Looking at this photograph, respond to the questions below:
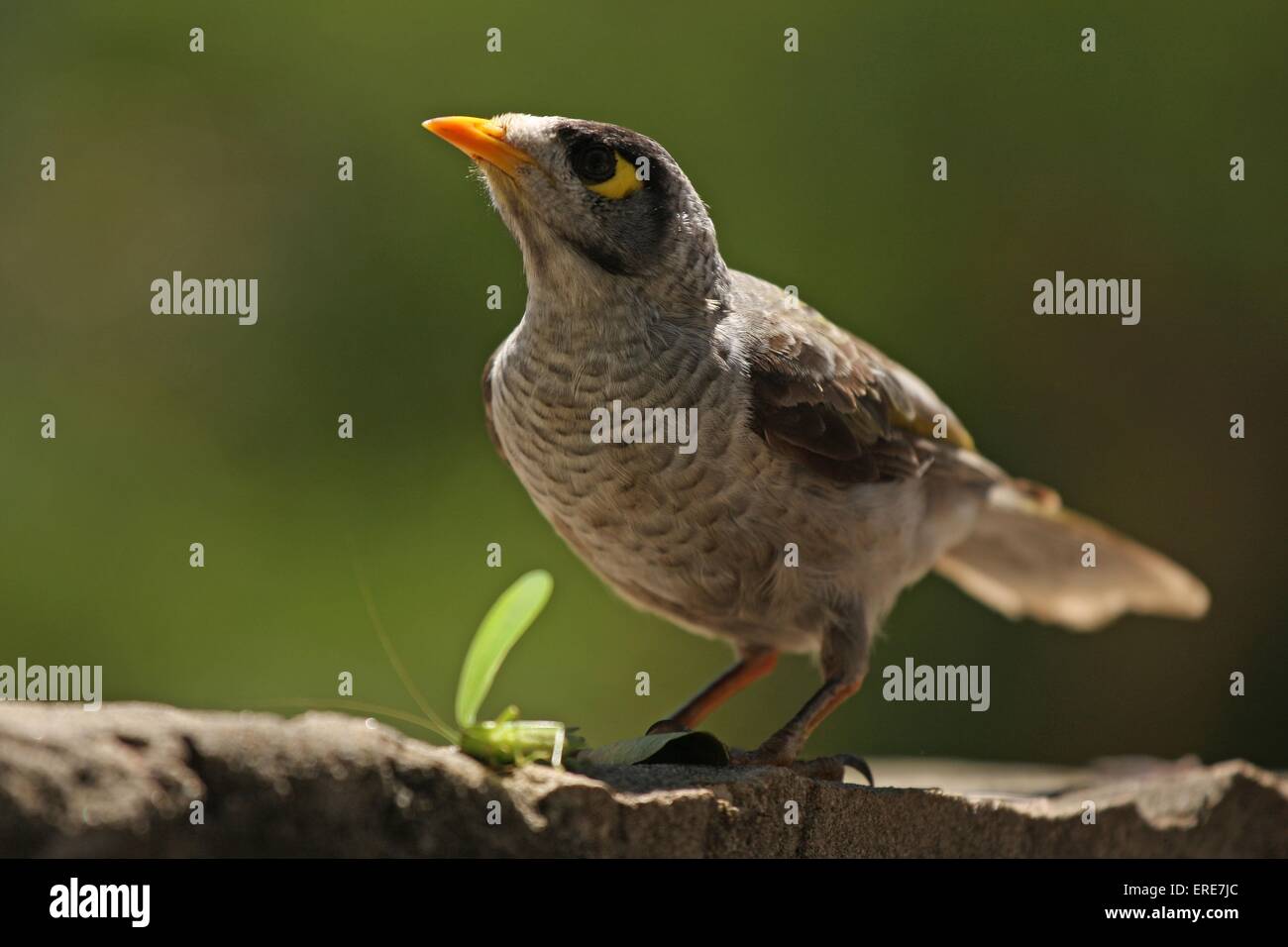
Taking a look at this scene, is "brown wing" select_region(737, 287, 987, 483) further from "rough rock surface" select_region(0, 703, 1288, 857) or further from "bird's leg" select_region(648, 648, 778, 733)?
"rough rock surface" select_region(0, 703, 1288, 857)

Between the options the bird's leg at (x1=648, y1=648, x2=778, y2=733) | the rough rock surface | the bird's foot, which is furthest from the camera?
the bird's leg at (x1=648, y1=648, x2=778, y2=733)

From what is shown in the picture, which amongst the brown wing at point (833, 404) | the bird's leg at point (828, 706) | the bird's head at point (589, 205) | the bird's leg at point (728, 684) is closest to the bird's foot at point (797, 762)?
the bird's leg at point (828, 706)

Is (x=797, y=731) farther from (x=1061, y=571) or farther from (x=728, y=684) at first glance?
(x=1061, y=571)

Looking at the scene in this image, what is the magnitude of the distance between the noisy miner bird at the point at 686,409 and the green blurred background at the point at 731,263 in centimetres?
262

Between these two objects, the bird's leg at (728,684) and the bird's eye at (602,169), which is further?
the bird's leg at (728,684)

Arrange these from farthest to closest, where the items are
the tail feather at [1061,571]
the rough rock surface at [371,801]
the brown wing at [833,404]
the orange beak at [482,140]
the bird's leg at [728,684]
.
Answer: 1. the tail feather at [1061,571]
2. the bird's leg at [728,684]
3. the brown wing at [833,404]
4. the orange beak at [482,140]
5. the rough rock surface at [371,801]

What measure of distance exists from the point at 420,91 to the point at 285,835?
542cm

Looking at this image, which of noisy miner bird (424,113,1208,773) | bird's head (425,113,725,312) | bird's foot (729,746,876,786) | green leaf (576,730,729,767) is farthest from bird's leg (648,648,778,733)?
bird's head (425,113,725,312)

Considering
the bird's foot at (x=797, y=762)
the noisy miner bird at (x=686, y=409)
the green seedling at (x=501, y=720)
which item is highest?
the noisy miner bird at (x=686, y=409)

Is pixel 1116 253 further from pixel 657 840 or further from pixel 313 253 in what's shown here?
pixel 657 840

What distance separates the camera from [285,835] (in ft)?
7.23

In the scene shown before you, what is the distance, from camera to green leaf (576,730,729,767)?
312 centimetres

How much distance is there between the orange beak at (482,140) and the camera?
354 cm

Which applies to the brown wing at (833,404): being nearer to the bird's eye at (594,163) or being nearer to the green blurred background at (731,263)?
the bird's eye at (594,163)
